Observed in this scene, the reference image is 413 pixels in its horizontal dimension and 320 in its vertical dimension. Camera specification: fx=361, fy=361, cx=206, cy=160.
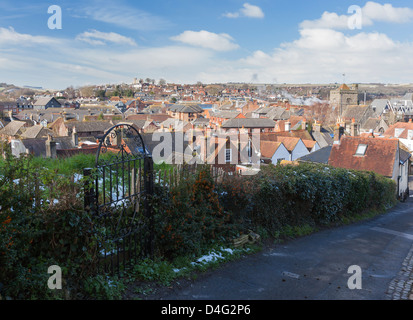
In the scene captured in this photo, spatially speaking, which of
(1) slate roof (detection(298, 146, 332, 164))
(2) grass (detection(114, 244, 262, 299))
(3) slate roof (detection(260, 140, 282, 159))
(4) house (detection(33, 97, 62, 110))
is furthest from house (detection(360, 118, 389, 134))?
(4) house (detection(33, 97, 62, 110))

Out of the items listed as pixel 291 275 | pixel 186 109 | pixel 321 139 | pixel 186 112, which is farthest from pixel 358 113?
pixel 291 275

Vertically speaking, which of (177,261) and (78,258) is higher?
(78,258)

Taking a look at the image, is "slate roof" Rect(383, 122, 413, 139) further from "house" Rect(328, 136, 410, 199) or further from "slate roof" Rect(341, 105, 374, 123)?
"slate roof" Rect(341, 105, 374, 123)

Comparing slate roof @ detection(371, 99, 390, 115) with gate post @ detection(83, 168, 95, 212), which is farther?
slate roof @ detection(371, 99, 390, 115)

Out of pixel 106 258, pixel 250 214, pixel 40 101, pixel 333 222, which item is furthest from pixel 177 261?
pixel 40 101

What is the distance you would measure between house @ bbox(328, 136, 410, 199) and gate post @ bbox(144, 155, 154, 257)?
20.8m

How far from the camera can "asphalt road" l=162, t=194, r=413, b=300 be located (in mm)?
6463

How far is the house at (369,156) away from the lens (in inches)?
981

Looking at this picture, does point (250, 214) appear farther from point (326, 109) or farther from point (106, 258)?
point (326, 109)

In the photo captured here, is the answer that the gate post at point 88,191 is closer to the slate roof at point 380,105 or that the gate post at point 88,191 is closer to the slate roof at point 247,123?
the slate roof at point 247,123

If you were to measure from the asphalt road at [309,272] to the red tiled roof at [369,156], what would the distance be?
14.5 metres

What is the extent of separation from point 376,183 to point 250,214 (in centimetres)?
1048
